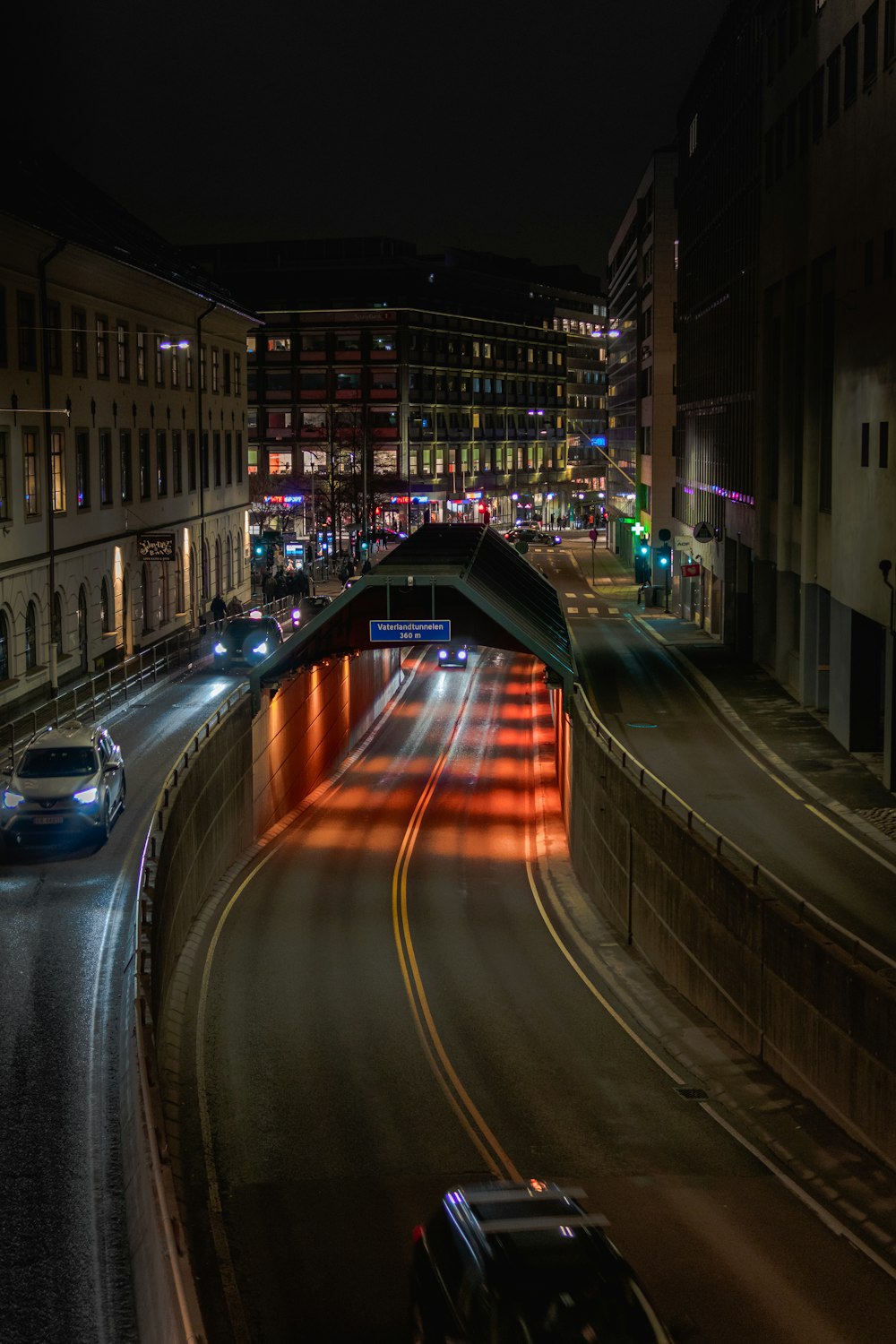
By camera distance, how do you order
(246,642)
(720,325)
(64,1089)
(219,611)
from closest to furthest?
A: 1. (64,1089)
2. (246,642)
3. (219,611)
4. (720,325)

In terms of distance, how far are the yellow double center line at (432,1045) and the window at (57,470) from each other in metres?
15.4

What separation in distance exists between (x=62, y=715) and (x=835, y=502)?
19.9m

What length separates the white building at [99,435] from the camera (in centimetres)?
4081

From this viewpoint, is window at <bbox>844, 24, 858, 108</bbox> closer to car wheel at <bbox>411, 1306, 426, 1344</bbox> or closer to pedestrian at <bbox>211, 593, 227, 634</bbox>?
pedestrian at <bbox>211, 593, 227, 634</bbox>

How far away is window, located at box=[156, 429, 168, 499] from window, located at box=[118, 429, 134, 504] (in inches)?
150

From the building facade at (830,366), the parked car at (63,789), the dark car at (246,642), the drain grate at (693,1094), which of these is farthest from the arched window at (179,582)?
the drain grate at (693,1094)

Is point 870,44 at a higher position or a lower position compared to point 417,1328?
higher

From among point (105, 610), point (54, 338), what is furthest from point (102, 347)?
point (105, 610)

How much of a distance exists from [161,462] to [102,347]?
349 inches

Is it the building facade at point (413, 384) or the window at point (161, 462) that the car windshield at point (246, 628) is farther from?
the building facade at point (413, 384)

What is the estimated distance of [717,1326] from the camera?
12492mm

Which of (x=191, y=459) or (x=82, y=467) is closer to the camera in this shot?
(x=82, y=467)

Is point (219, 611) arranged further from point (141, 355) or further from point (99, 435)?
point (99, 435)

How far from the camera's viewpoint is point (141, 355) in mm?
55469
